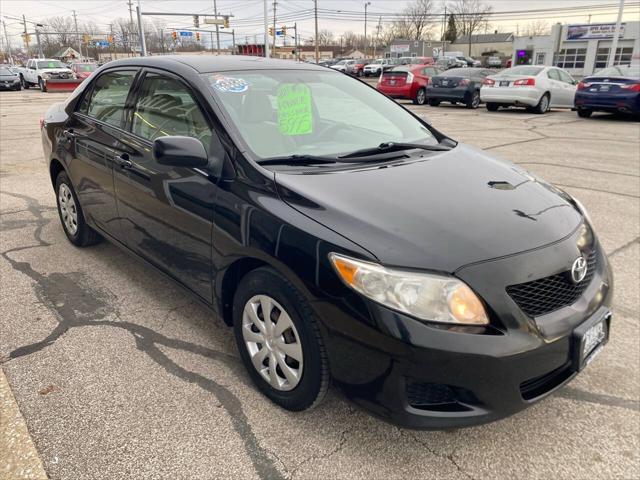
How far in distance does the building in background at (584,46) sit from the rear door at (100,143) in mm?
45670

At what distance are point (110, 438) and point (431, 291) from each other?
1.57 metres

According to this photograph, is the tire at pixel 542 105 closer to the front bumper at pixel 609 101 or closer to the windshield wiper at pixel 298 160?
the front bumper at pixel 609 101

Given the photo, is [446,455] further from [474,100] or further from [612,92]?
[474,100]

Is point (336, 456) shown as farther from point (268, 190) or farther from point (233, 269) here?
point (268, 190)

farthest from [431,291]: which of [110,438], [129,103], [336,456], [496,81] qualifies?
[496,81]

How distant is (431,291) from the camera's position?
194 centimetres

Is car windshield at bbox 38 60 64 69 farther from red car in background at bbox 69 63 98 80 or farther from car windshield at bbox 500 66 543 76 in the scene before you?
car windshield at bbox 500 66 543 76

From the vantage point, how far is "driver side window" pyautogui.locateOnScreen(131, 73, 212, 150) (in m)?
2.92

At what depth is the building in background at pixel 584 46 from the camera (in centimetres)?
4306

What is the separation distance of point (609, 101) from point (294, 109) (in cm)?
1395

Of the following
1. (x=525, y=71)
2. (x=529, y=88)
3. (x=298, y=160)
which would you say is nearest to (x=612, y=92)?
(x=529, y=88)

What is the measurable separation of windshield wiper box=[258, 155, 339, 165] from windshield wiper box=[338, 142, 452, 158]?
6.1 inches

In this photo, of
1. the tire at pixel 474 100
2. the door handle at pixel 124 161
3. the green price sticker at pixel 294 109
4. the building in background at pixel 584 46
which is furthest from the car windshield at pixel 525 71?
the building in background at pixel 584 46

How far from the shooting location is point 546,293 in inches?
82.6
